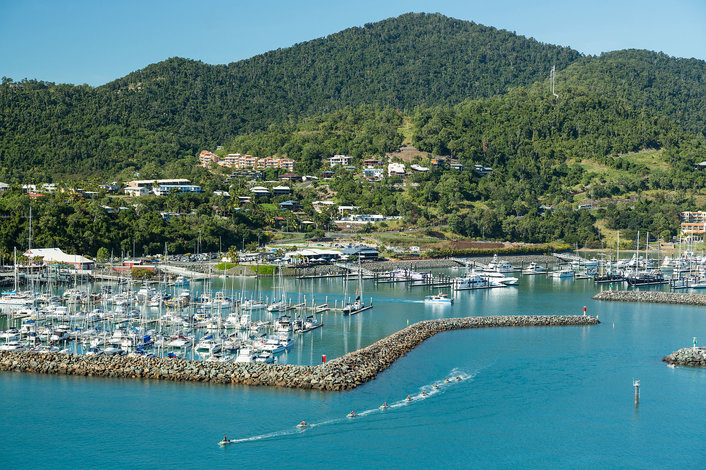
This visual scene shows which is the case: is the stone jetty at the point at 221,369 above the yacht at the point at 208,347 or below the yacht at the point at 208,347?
below

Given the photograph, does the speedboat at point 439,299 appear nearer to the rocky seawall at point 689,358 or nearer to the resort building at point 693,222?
the rocky seawall at point 689,358

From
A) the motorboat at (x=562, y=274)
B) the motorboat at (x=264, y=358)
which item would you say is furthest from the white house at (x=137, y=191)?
the motorboat at (x=264, y=358)

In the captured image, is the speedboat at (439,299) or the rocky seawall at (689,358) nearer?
the rocky seawall at (689,358)

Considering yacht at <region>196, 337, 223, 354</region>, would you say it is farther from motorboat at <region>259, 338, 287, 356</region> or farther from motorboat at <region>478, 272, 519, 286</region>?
motorboat at <region>478, 272, 519, 286</region>

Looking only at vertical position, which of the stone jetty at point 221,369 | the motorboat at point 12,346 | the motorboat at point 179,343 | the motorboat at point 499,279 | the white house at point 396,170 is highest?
the white house at point 396,170

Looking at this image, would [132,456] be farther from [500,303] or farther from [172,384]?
[500,303]

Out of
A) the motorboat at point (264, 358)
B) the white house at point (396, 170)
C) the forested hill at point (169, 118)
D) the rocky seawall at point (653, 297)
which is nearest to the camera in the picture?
the motorboat at point (264, 358)

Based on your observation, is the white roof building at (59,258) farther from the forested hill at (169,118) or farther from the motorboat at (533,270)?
the motorboat at (533,270)

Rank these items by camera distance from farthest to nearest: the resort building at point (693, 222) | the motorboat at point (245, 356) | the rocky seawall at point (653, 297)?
the resort building at point (693, 222), the rocky seawall at point (653, 297), the motorboat at point (245, 356)
